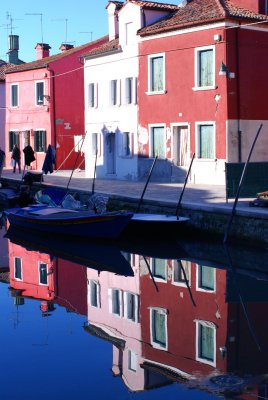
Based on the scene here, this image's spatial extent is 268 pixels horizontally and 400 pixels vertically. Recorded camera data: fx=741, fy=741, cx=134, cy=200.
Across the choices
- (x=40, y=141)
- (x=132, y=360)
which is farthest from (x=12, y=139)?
(x=132, y=360)

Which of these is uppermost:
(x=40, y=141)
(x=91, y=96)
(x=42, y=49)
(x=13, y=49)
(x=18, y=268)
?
(x=13, y=49)

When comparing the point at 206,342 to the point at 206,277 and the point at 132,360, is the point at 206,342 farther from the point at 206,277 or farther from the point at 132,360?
the point at 206,277

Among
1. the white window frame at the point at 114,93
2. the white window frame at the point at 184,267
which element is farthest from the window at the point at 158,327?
the white window frame at the point at 114,93

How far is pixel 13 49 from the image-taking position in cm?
5622

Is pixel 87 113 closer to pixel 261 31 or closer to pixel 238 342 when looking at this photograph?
pixel 261 31

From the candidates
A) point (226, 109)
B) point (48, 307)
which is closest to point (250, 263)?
point (48, 307)

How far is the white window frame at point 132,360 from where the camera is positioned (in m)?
9.22

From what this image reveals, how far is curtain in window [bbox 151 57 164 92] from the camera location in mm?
31375

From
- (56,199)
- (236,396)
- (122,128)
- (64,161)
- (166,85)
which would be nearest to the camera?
(236,396)

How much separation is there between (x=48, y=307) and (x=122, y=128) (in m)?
21.9

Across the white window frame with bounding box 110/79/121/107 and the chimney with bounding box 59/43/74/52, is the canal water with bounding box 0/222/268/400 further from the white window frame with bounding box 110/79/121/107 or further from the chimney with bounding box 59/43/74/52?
the chimney with bounding box 59/43/74/52

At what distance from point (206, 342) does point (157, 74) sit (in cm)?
2248

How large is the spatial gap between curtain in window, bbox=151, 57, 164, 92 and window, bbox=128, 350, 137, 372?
889 inches

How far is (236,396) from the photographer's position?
794 centimetres
